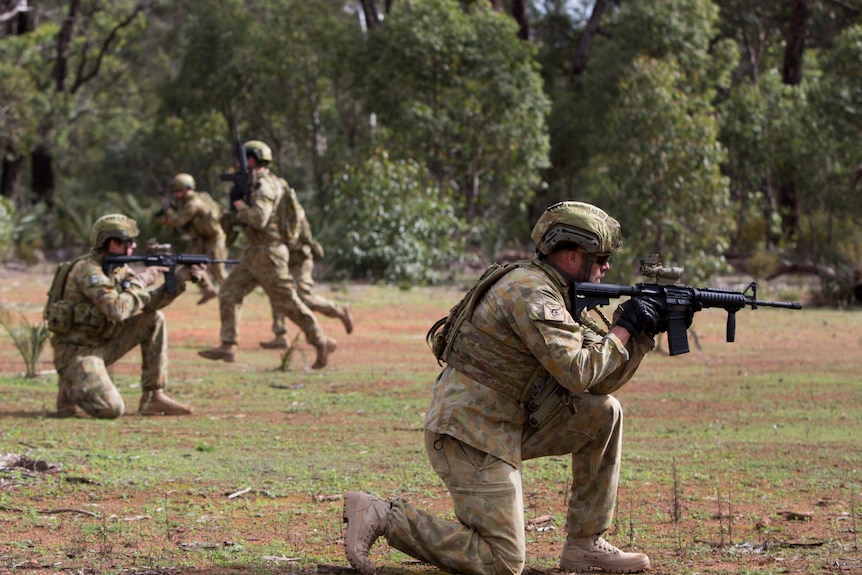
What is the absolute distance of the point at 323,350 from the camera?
11922 mm

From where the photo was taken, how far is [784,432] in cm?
889

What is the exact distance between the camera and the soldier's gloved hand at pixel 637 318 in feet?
16.3

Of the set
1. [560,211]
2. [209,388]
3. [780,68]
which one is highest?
[780,68]

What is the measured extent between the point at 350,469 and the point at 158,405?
2496 millimetres

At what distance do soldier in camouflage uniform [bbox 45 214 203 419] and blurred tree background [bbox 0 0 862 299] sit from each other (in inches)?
465

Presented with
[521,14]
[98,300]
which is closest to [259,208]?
[98,300]

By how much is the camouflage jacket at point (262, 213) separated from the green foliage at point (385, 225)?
377 inches

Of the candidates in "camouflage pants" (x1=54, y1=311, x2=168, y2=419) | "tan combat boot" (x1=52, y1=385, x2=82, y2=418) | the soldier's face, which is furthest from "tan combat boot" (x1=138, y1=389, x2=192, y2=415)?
the soldier's face

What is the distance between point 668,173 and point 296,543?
15.2m

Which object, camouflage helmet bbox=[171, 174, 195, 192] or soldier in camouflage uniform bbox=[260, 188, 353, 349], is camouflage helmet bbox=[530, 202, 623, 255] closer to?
soldier in camouflage uniform bbox=[260, 188, 353, 349]

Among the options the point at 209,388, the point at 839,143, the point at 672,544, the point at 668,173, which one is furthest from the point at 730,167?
the point at 672,544

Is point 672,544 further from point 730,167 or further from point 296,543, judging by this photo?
point 730,167

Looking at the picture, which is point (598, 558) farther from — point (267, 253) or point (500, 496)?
point (267, 253)

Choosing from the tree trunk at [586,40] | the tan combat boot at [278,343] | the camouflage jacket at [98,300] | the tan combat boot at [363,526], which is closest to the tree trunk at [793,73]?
the tree trunk at [586,40]
